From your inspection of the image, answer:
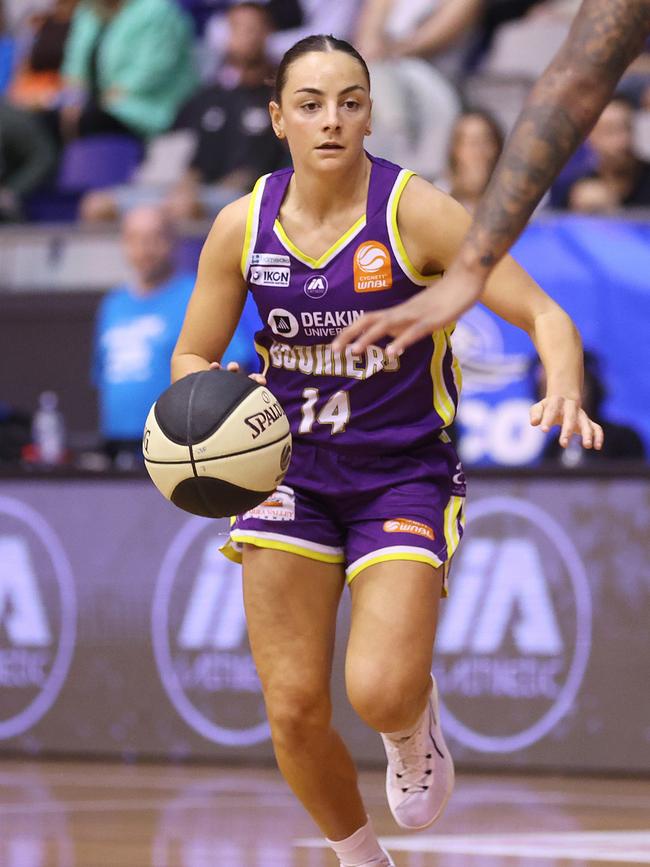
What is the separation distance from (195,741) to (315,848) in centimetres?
209

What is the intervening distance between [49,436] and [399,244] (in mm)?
5035

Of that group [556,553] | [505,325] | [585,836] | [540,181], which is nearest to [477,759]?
[556,553]

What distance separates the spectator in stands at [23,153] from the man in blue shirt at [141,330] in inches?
120

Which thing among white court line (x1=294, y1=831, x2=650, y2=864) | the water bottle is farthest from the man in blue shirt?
white court line (x1=294, y1=831, x2=650, y2=864)

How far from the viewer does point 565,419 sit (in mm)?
3412

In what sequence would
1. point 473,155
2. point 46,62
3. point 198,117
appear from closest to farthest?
point 473,155, point 198,117, point 46,62

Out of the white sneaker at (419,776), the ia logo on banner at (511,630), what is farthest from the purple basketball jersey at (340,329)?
the ia logo on banner at (511,630)

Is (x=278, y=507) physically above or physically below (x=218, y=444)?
below

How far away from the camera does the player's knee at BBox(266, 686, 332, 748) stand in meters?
4.45

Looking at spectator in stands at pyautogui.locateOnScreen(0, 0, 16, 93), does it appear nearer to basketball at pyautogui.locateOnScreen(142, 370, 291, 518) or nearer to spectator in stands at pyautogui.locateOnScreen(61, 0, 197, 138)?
spectator in stands at pyautogui.locateOnScreen(61, 0, 197, 138)

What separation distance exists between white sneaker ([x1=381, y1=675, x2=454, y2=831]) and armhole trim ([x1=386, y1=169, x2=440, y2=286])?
1202 mm

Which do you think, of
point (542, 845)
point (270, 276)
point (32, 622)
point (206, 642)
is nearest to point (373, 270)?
point (270, 276)

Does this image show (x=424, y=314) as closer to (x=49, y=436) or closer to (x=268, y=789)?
(x=268, y=789)

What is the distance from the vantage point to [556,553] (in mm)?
7441
